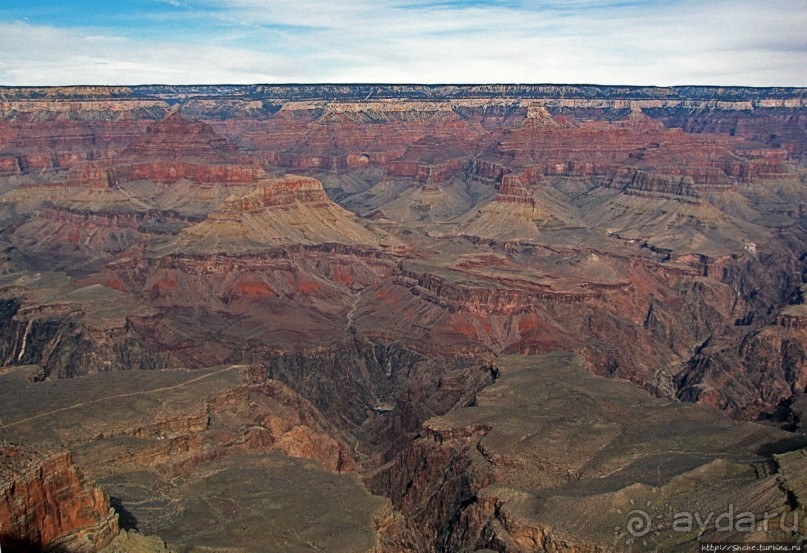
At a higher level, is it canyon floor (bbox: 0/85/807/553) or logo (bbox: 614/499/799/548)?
logo (bbox: 614/499/799/548)

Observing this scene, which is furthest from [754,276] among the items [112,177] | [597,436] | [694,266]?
[112,177]

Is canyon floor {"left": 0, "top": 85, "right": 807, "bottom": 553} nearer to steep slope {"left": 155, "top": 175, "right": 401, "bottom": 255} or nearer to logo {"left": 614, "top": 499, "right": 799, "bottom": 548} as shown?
logo {"left": 614, "top": 499, "right": 799, "bottom": 548}

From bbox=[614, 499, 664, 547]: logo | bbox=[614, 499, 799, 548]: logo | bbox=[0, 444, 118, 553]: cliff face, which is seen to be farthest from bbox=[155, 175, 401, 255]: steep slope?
bbox=[0, 444, 118, 553]: cliff face

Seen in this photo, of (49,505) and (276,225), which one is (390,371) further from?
(49,505)

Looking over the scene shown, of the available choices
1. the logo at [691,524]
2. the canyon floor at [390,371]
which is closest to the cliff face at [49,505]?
the canyon floor at [390,371]

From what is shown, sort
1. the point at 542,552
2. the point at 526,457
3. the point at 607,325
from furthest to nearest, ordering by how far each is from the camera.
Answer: the point at 607,325 < the point at 526,457 < the point at 542,552

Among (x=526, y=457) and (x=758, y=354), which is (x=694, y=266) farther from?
(x=526, y=457)
